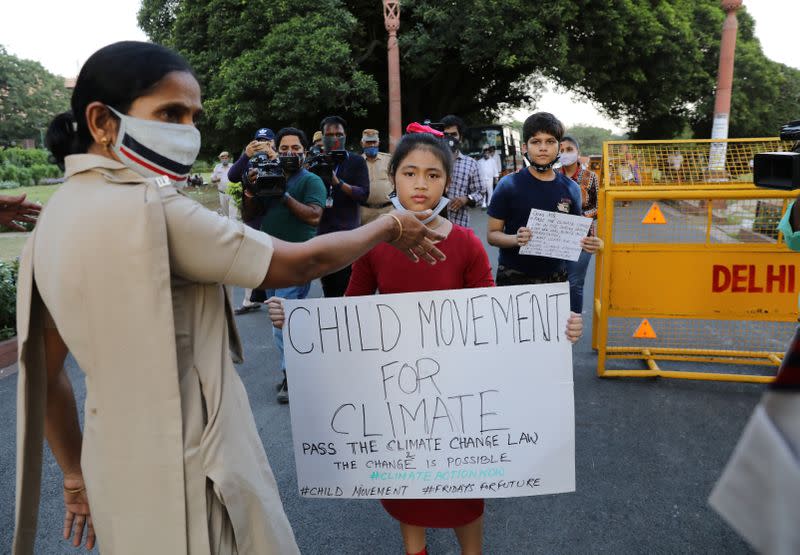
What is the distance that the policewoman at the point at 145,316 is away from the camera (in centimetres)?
118

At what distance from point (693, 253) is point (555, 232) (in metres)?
1.65

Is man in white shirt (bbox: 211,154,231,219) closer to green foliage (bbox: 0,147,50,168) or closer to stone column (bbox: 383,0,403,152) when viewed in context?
stone column (bbox: 383,0,403,152)

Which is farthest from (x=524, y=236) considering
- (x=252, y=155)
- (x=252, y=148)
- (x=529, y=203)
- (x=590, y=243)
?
(x=252, y=155)

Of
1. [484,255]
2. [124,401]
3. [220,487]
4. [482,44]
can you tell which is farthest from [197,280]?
[482,44]

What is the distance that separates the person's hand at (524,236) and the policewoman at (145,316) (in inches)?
90.7

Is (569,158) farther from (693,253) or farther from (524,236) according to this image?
(524,236)

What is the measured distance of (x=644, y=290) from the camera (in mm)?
4652

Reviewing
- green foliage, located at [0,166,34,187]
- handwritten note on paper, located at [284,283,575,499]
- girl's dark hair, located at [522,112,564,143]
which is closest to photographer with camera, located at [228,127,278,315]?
handwritten note on paper, located at [284,283,575,499]

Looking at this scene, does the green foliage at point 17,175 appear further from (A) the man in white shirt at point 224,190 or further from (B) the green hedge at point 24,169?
(A) the man in white shirt at point 224,190

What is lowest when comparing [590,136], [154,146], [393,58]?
[154,146]

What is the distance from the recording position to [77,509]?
62.8 inches

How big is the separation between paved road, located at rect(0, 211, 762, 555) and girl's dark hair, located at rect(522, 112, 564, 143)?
1976mm

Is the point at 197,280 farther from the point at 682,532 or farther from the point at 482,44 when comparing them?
the point at 482,44

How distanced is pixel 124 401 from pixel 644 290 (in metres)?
4.28
